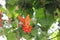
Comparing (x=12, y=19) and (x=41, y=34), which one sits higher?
(x=12, y=19)

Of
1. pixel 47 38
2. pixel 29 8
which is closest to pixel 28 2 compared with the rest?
pixel 29 8

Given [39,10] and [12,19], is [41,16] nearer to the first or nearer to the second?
[39,10]

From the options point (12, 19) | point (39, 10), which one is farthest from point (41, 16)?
point (12, 19)

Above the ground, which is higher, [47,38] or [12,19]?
[12,19]

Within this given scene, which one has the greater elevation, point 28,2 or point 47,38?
point 28,2

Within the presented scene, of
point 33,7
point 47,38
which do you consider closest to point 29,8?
point 33,7

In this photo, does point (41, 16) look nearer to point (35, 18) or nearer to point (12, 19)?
point (35, 18)

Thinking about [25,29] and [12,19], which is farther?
[12,19]
